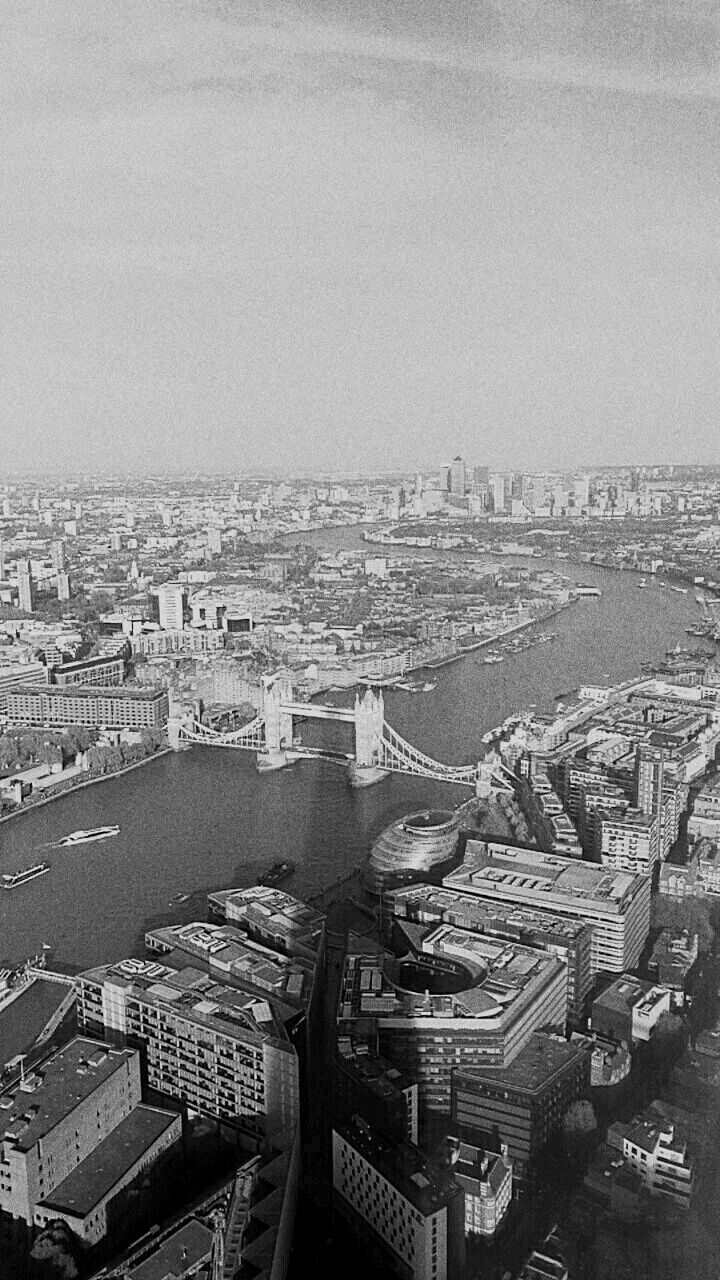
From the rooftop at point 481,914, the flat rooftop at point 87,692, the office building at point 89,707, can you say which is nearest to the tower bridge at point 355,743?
the office building at point 89,707

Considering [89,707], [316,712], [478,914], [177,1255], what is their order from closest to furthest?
[177,1255], [478,914], [316,712], [89,707]

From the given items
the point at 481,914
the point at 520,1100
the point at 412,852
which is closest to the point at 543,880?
the point at 481,914

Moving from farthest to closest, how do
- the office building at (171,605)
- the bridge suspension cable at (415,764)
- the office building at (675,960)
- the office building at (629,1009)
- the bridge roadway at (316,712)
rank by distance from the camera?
the office building at (171,605), the bridge roadway at (316,712), the bridge suspension cable at (415,764), the office building at (675,960), the office building at (629,1009)

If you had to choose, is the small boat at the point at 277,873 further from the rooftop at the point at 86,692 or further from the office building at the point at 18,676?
the office building at the point at 18,676

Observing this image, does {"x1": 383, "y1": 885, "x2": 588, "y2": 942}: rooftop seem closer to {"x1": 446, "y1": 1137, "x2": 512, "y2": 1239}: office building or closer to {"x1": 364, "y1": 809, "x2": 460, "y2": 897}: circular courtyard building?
{"x1": 364, "y1": 809, "x2": 460, "y2": 897}: circular courtyard building

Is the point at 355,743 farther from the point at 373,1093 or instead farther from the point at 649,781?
the point at 373,1093

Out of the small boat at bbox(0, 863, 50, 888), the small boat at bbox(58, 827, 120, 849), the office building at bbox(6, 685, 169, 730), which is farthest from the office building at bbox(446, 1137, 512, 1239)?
the office building at bbox(6, 685, 169, 730)

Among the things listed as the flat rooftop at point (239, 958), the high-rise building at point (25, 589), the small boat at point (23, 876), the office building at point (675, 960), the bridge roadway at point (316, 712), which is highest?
the high-rise building at point (25, 589)
